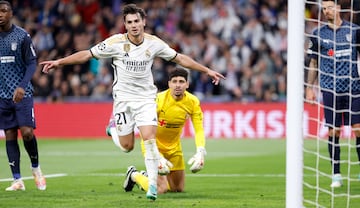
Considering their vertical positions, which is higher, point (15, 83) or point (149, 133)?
point (15, 83)

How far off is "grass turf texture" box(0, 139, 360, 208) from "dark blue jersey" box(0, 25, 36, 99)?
1.44 m

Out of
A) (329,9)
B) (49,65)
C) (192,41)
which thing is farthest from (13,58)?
(192,41)

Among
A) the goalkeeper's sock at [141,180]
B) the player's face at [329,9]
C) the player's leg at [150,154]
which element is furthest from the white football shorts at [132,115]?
the player's face at [329,9]

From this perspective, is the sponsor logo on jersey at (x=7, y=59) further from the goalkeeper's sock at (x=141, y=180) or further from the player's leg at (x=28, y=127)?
the goalkeeper's sock at (x=141, y=180)

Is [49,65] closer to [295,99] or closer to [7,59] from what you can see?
[7,59]

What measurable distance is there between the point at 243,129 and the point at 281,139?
1.17 m

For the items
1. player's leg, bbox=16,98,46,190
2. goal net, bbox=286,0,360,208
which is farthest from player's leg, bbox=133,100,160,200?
player's leg, bbox=16,98,46,190

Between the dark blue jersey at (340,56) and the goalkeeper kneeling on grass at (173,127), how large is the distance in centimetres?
208

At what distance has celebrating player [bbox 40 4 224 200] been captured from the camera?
11.1 metres

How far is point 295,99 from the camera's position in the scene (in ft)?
28.0

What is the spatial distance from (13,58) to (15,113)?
765 mm

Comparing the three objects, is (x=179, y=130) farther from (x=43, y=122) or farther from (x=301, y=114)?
(x=43, y=122)

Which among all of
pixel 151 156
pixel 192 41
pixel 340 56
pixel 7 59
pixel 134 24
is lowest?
pixel 151 156

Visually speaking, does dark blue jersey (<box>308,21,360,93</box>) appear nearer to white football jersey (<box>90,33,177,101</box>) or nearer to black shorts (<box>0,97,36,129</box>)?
white football jersey (<box>90,33,177,101</box>)
